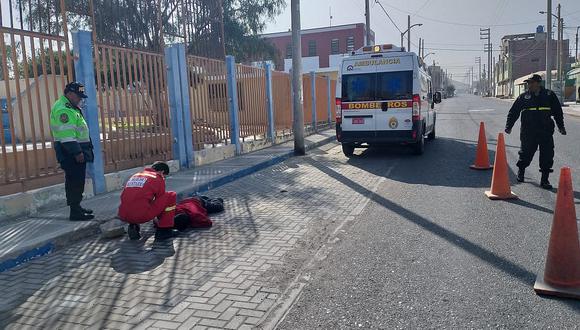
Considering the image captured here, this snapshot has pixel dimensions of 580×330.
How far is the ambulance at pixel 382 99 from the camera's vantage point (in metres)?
11.2

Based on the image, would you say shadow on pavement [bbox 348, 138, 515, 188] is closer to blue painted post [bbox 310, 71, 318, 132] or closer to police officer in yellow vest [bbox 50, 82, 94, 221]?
police officer in yellow vest [bbox 50, 82, 94, 221]

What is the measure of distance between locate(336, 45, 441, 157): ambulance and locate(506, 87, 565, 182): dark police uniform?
11.3ft

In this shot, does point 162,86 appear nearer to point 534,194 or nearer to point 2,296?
point 2,296

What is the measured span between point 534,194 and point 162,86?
7.29 meters

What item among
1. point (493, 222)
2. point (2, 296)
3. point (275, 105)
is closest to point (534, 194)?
point (493, 222)

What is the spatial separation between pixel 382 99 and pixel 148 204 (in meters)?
7.35

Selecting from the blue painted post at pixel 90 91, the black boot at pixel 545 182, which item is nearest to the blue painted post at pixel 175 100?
the blue painted post at pixel 90 91

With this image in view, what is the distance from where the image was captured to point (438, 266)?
4.39 metres

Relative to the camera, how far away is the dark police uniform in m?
7.60

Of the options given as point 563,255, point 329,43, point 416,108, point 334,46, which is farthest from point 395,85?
point 329,43

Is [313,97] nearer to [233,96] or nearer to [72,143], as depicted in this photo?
[233,96]

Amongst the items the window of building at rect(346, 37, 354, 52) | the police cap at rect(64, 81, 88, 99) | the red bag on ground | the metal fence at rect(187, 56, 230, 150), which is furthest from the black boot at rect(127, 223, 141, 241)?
the window of building at rect(346, 37, 354, 52)

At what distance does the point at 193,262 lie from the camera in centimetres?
483

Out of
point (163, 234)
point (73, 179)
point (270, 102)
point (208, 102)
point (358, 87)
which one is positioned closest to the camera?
point (163, 234)
